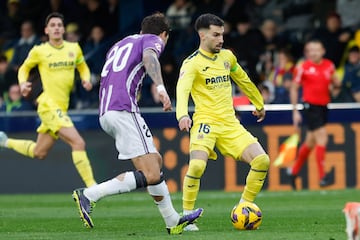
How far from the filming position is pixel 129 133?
35.4 feet

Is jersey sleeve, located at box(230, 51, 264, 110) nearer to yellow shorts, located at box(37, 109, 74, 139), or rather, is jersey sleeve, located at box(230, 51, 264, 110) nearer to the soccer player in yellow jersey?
the soccer player in yellow jersey

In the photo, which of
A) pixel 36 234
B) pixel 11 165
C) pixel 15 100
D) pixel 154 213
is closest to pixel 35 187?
pixel 11 165

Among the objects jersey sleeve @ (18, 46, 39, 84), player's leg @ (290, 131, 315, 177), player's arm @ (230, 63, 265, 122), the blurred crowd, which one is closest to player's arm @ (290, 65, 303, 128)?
player's leg @ (290, 131, 315, 177)

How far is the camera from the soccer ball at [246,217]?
1124 cm

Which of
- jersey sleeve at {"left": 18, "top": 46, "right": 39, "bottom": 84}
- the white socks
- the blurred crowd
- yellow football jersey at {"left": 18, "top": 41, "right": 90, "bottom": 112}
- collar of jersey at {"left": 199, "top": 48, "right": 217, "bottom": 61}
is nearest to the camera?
the white socks

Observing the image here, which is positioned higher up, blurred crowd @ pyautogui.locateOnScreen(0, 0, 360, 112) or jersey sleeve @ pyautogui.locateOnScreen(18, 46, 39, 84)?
jersey sleeve @ pyautogui.locateOnScreen(18, 46, 39, 84)

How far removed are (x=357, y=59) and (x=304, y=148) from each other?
2714mm

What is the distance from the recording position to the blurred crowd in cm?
2098

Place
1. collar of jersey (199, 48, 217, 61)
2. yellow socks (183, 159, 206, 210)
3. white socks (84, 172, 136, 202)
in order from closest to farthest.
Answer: white socks (84, 172, 136, 202) → yellow socks (183, 159, 206, 210) → collar of jersey (199, 48, 217, 61)

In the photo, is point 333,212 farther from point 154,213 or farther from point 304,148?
point 304,148

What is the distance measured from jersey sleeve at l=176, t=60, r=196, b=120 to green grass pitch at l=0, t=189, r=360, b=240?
1204mm

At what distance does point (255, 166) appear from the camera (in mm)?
11680

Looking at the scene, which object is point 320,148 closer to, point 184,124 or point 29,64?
point 29,64

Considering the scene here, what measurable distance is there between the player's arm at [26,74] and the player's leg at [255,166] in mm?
4520
